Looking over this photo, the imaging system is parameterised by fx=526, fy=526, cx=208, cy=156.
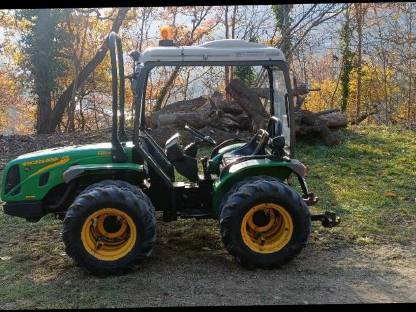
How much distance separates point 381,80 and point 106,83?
16683 mm

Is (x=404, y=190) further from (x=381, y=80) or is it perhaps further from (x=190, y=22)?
(x=381, y=80)

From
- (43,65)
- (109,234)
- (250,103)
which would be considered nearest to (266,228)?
(109,234)

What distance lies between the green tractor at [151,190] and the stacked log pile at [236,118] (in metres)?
5.58

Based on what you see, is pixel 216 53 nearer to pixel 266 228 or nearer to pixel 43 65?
pixel 266 228

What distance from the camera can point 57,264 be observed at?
208 inches

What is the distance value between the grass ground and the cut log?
10.6 ft

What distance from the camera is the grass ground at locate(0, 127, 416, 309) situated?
175 inches

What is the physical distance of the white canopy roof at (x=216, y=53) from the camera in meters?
4.94

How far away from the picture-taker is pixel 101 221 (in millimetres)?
4918

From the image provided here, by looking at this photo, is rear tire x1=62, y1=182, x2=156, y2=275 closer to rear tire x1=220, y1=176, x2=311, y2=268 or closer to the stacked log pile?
rear tire x1=220, y1=176, x2=311, y2=268

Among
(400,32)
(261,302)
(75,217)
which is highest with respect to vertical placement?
(400,32)

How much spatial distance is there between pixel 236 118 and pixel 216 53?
7.34 metres

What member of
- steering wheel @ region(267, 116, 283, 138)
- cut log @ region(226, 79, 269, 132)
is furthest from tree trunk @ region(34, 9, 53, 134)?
steering wheel @ region(267, 116, 283, 138)

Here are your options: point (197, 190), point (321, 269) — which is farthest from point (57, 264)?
point (321, 269)
